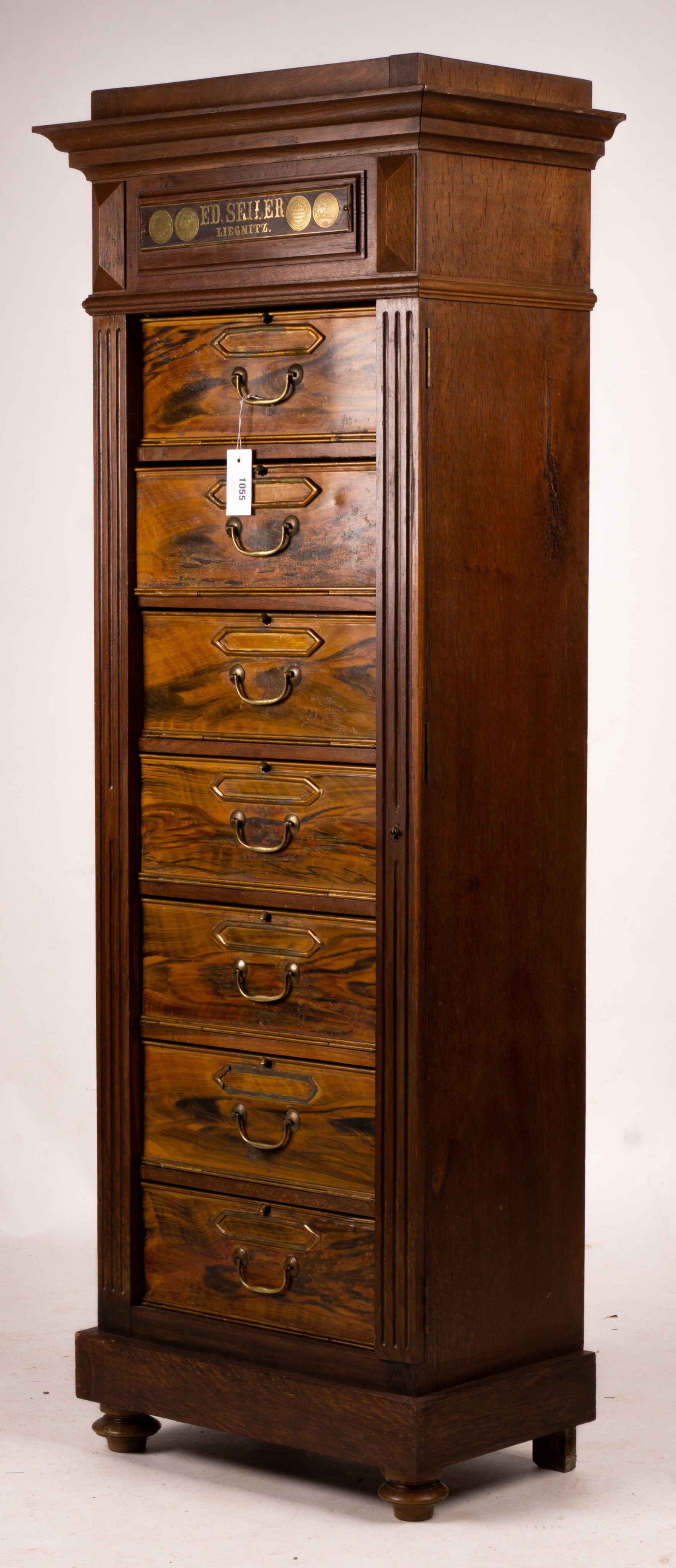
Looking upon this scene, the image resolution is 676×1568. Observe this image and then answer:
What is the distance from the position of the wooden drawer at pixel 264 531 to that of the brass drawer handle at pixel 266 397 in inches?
3.7

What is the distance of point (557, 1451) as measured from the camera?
3742 mm

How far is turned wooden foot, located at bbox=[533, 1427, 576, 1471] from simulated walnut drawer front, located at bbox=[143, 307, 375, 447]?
1.56 meters

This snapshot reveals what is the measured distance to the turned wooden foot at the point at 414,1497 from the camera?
348cm

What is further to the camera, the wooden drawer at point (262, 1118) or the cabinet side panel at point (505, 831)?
the wooden drawer at point (262, 1118)

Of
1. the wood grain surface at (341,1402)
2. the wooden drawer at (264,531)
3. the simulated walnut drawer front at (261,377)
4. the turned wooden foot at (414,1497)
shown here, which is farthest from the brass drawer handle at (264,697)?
the turned wooden foot at (414,1497)

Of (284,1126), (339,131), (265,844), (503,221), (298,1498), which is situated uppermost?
(339,131)

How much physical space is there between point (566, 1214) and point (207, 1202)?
553 millimetres

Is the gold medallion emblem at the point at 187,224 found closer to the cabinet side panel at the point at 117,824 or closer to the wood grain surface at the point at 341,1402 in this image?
the cabinet side panel at the point at 117,824

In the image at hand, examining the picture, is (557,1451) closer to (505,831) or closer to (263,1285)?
(263,1285)

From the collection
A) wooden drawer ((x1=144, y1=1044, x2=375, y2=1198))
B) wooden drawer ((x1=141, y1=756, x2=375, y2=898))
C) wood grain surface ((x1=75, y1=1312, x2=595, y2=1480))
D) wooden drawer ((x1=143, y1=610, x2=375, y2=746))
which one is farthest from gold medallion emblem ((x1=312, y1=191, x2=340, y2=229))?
wood grain surface ((x1=75, y1=1312, x2=595, y2=1480))

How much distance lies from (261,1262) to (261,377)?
52.4 inches

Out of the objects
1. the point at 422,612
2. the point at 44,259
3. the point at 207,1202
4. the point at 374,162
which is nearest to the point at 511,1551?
the point at 207,1202

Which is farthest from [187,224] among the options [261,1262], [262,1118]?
[261,1262]

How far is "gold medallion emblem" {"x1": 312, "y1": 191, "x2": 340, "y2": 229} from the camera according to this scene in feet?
11.2
